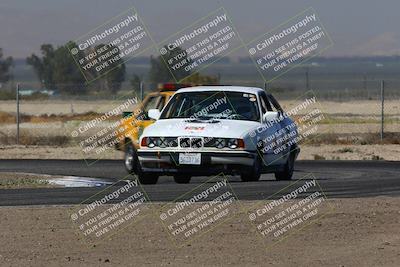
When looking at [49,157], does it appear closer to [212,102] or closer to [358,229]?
[212,102]

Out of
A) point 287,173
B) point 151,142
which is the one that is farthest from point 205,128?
point 287,173

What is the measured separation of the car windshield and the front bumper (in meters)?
0.90

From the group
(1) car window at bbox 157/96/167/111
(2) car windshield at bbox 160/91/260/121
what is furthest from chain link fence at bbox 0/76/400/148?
(2) car windshield at bbox 160/91/260/121

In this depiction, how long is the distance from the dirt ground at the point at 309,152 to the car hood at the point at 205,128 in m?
11.0

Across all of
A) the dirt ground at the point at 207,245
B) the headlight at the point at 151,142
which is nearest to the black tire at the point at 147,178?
the headlight at the point at 151,142

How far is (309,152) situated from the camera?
1390 inches

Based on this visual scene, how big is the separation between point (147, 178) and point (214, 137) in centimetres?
174

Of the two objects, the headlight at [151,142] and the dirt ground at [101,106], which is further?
the dirt ground at [101,106]

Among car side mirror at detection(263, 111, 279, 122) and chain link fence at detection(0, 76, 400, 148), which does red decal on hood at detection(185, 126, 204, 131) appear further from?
chain link fence at detection(0, 76, 400, 148)

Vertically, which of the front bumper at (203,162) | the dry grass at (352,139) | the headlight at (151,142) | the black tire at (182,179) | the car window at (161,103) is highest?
the car window at (161,103)

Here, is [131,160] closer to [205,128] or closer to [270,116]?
[205,128]

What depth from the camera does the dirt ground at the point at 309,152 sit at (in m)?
33.5

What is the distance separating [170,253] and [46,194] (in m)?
6.61

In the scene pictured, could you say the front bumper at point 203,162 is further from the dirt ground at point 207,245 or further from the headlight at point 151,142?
the dirt ground at point 207,245
